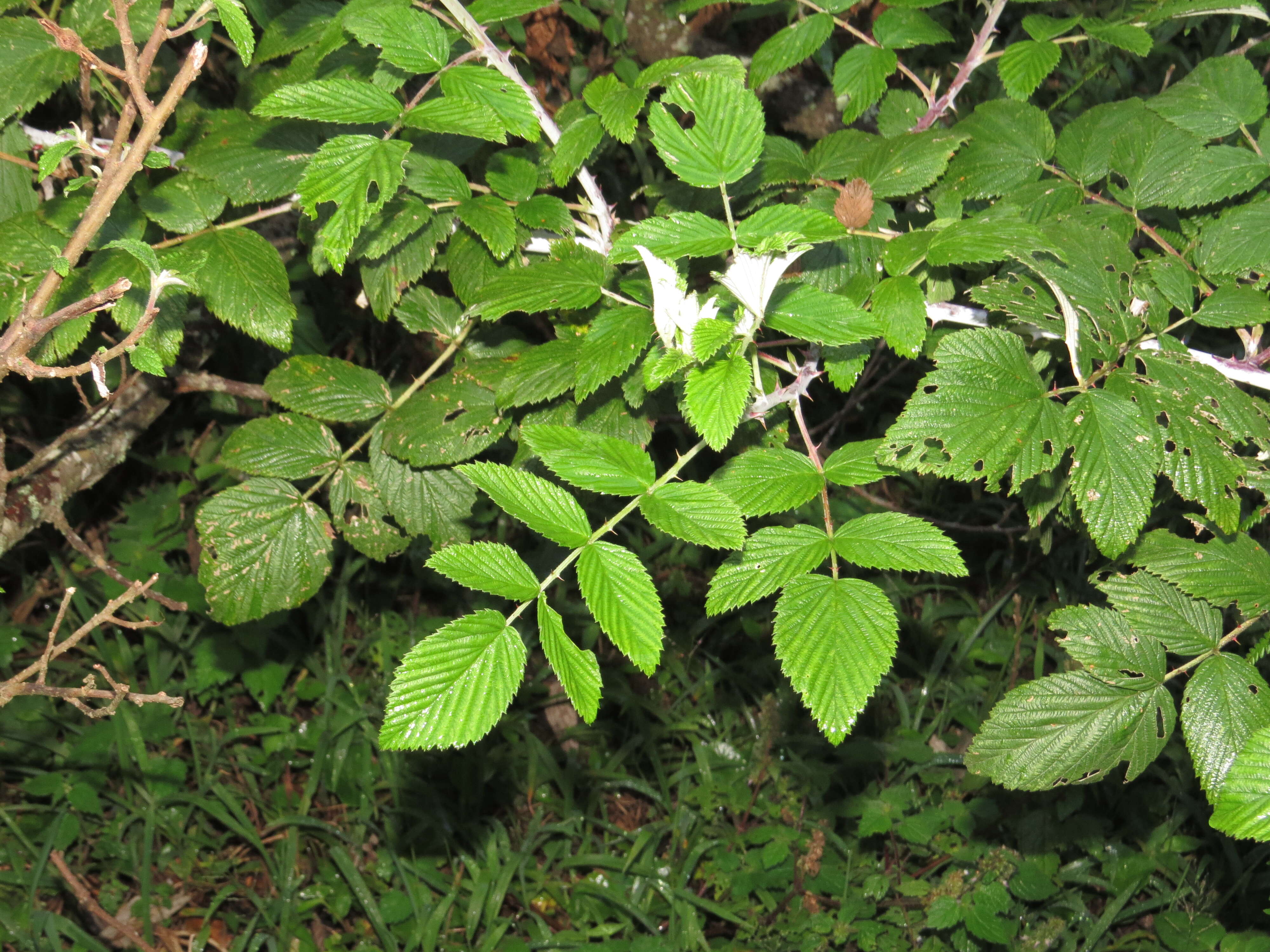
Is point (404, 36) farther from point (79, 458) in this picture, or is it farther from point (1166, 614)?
point (1166, 614)

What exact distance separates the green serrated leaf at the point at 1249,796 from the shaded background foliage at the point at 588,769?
141cm

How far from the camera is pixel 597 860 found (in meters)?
2.55

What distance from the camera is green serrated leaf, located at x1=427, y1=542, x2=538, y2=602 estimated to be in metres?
1.16

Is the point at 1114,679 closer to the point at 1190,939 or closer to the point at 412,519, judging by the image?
the point at 412,519

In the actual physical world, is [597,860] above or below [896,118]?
below

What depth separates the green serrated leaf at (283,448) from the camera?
5.80ft

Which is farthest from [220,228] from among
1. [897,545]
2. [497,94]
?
[897,545]

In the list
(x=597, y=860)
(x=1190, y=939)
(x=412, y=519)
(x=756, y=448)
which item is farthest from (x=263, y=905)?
(x=1190, y=939)

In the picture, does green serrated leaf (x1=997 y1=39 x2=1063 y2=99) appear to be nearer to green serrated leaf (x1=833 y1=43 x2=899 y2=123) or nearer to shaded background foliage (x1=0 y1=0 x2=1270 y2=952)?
green serrated leaf (x1=833 y1=43 x2=899 y2=123)

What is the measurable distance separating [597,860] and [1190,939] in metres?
1.43

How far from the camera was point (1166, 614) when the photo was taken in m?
1.42

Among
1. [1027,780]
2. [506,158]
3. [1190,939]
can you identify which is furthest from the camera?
[1190,939]

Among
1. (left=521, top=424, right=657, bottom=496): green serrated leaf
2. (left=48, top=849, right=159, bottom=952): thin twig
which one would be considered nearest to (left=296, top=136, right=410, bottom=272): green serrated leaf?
(left=521, top=424, right=657, bottom=496): green serrated leaf

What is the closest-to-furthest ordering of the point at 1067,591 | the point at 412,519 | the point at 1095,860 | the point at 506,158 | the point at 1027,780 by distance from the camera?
the point at 1027,780 → the point at 506,158 → the point at 412,519 → the point at 1095,860 → the point at 1067,591
